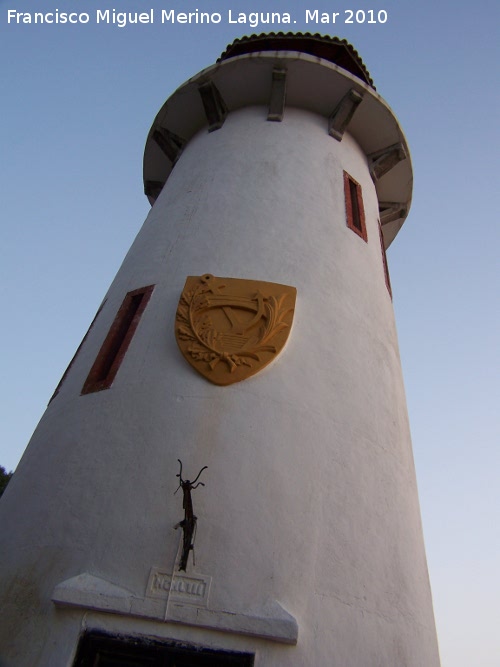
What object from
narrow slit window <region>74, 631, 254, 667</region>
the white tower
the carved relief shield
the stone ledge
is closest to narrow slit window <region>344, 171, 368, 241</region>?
the white tower

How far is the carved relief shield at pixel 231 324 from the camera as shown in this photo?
6.80 m

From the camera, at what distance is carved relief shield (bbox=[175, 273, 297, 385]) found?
6.80m

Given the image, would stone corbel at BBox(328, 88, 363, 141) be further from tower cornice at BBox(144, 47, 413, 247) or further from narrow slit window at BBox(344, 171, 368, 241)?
narrow slit window at BBox(344, 171, 368, 241)

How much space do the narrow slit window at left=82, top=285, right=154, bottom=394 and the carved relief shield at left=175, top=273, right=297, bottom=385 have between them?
760mm

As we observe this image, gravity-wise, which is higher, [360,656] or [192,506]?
[192,506]

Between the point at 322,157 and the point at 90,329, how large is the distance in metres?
5.57

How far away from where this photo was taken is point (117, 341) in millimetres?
7781

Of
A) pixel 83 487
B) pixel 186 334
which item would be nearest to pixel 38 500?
pixel 83 487

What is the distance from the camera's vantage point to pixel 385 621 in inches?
→ 222

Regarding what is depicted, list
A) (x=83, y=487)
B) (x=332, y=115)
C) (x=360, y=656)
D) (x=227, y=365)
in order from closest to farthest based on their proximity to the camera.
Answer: (x=360, y=656) < (x=83, y=487) < (x=227, y=365) < (x=332, y=115)

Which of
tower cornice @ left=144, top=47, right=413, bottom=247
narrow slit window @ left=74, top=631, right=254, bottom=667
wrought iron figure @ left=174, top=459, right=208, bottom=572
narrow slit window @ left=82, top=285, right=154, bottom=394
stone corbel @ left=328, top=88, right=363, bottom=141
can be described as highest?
tower cornice @ left=144, top=47, right=413, bottom=247

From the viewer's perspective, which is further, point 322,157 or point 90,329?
point 322,157

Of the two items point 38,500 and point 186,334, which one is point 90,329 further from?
point 38,500

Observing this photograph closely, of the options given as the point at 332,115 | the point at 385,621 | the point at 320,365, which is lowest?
the point at 385,621
